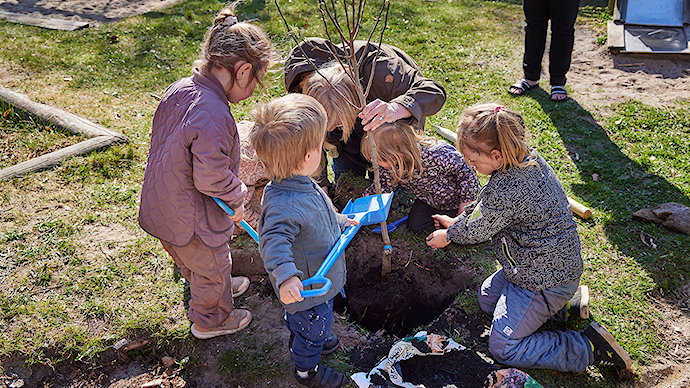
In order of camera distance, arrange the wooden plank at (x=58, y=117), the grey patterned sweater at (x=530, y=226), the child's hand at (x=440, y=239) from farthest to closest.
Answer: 1. the wooden plank at (x=58, y=117)
2. the child's hand at (x=440, y=239)
3. the grey patterned sweater at (x=530, y=226)

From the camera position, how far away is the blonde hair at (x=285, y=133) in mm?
2035

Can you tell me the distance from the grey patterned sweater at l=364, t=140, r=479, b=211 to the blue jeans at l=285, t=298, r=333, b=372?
125cm

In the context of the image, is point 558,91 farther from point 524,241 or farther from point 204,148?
point 204,148

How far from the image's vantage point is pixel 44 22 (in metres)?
7.52

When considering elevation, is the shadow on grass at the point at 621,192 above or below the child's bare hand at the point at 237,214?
below

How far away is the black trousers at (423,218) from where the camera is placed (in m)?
3.51

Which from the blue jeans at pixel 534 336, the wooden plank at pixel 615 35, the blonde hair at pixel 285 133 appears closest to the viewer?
the blonde hair at pixel 285 133

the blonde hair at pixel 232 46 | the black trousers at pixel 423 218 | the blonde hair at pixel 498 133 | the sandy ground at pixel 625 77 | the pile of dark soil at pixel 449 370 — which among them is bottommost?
the pile of dark soil at pixel 449 370

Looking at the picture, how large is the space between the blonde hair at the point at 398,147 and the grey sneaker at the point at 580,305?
4.14 ft

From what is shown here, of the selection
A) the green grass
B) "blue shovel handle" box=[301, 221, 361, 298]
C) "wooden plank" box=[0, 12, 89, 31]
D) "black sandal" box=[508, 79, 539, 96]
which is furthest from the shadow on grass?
"wooden plank" box=[0, 12, 89, 31]

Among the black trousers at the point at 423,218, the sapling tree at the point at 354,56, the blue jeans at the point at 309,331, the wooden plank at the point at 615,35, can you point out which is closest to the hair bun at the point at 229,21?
the sapling tree at the point at 354,56

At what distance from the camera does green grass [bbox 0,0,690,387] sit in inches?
113

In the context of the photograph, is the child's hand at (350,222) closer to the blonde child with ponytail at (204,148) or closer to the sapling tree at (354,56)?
the sapling tree at (354,56)

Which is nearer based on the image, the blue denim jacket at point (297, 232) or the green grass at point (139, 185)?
the blue denim jacket at point (297, 232)
